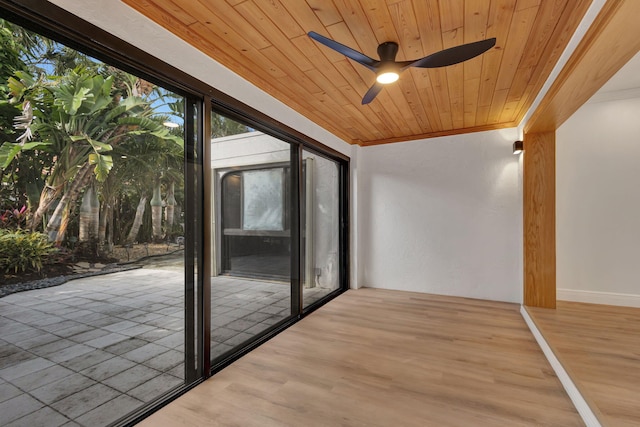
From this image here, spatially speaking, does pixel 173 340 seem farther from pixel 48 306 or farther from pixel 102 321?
pixel 48 306

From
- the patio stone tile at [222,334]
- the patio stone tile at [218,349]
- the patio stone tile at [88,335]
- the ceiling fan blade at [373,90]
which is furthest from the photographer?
the patio stone tile at [222,334]

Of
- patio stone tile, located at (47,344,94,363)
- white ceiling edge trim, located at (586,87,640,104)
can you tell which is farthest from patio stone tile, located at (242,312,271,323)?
white ceiling edge trim, located at (586,87,640,104)

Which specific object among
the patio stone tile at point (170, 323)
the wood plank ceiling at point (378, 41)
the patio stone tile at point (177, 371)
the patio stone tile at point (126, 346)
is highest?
the wood plank ceiling at point (378, 41)

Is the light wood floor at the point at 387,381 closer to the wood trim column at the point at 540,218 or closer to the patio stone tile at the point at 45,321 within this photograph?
the wood trim column at the point at 540,218

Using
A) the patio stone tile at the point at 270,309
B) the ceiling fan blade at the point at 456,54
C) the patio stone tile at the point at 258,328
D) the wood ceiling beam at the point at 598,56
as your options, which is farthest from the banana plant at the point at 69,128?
the wood ceiling beam at the point at 598,56

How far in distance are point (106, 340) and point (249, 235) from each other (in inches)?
94.9

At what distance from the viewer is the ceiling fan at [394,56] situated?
1.67 m

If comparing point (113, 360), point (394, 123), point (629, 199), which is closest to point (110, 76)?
point (113, 360)

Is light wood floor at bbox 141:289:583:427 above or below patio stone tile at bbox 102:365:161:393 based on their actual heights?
Result: below

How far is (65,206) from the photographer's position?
4.57 feet

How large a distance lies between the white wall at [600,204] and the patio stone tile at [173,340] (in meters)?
4.26

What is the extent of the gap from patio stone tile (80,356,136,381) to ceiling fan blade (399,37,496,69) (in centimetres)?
265

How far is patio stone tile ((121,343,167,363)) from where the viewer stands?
191 centimetres

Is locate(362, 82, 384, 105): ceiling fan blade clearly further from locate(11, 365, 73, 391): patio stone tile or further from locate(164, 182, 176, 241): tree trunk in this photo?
locate(11, 365, 73, 391): patio stone tile
